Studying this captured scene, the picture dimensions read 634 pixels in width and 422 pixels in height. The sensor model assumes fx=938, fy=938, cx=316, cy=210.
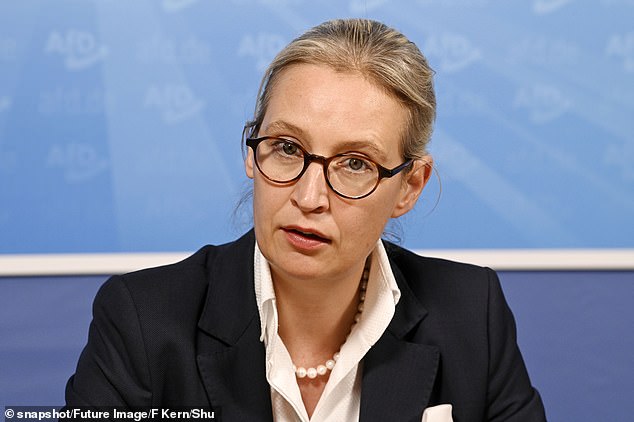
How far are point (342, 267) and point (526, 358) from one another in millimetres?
1497

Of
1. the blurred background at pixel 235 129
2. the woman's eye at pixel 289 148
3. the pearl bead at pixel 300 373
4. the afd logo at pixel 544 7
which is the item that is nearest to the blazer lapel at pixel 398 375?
the pearl bead at pixel 300 373

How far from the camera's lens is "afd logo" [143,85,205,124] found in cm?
292

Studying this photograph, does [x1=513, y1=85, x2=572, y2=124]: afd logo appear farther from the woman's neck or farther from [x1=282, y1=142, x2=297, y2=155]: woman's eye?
[x1=282, y1=142, x2=297, y2=155]: woman's eye

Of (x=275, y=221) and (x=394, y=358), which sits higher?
(x=275, y=221)

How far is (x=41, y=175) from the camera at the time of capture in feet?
9.59

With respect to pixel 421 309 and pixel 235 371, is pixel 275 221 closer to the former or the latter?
pixel 235 371

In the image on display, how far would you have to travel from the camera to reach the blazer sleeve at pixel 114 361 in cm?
145

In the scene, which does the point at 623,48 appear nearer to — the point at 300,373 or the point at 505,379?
the point at 505,379

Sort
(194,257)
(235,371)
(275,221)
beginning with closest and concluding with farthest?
(275,221)
(235,371)
(194,257)

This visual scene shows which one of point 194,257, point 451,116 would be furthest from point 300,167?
point 451,116

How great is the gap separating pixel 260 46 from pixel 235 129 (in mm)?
268

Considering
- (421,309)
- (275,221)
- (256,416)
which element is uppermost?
(275,221)

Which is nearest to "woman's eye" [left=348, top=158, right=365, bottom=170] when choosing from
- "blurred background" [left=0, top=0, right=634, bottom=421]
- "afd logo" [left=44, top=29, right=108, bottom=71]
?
"blurred background" [left=0, top=0, right=634, bottom=421]

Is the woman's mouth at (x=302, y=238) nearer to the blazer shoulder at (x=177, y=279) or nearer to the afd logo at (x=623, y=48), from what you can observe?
the blazer shoulder at (x=177, y=279)
